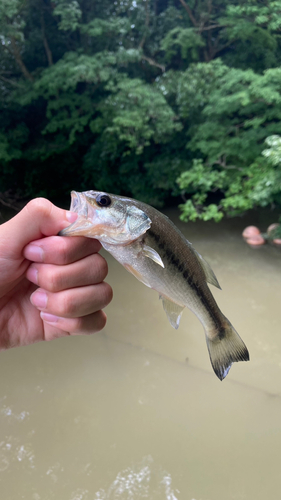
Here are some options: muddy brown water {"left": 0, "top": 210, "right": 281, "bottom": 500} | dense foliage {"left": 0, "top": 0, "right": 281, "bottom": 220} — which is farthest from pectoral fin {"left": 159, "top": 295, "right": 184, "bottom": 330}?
dense foliage {"left": 0, "top": 0, "right": 281, "bottom": 220}

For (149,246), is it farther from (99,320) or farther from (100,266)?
(99,320)

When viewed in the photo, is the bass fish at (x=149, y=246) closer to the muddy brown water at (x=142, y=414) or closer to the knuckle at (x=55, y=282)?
the knuckle at (x=55, y=282)

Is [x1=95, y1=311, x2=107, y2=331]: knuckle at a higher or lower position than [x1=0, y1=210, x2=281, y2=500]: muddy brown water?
higher

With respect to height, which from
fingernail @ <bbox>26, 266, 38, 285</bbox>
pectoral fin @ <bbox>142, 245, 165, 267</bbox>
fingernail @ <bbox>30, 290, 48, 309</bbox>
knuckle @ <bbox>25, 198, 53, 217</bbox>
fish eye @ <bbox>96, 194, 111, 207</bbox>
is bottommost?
fingernail @ <bbox>30, 290, 48, 309</bbox>

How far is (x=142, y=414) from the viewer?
6.81 feet

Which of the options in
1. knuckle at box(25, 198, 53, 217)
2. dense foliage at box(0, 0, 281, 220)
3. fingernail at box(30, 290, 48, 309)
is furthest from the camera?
dense foliage at box(0, 0, 281, 220)

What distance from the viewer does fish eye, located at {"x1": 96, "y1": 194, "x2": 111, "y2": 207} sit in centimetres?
58

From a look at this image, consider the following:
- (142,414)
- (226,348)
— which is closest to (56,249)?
(226,348)

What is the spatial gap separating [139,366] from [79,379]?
42 centimetres

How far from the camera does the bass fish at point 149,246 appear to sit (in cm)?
58

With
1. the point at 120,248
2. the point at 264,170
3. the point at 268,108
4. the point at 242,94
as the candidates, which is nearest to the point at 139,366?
the point at 120,248

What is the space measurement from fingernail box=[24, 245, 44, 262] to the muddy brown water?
5.27 ft

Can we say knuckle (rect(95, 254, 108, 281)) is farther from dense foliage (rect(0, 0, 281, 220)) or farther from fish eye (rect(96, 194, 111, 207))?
dense foliage (rect(0, 0, 281, 220))

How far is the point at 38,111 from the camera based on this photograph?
16.4 feet
